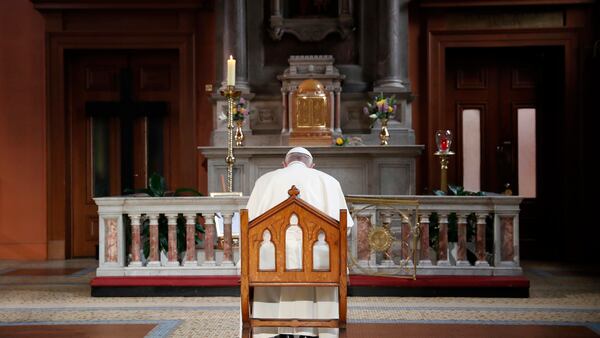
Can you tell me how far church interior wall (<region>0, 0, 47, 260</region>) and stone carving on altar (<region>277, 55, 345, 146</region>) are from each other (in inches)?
138

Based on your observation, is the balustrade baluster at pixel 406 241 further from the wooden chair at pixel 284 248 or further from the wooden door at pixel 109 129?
the wooden door at pixel 109 129

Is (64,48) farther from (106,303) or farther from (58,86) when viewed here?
(106,303)

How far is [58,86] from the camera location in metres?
9.88

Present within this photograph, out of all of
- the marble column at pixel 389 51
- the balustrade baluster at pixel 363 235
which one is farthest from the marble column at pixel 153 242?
the marble column at pixel 389 51

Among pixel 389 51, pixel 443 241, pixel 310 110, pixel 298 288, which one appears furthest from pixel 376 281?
pixel 389 51

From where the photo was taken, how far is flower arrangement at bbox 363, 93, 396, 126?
28.9 ft

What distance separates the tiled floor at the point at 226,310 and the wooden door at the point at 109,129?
116 inches

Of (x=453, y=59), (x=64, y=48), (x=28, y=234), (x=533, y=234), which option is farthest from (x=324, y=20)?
(x=28, y=234)

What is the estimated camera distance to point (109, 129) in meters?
10.3

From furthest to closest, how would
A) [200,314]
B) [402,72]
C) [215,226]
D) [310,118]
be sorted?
[402,72]
[310,118]
[215,226]
[200,314]

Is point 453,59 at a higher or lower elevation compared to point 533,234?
higher

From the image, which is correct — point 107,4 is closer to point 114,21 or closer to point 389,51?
point 114,21

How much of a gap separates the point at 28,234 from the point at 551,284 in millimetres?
6959

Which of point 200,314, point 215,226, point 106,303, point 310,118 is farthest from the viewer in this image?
point 310,118
